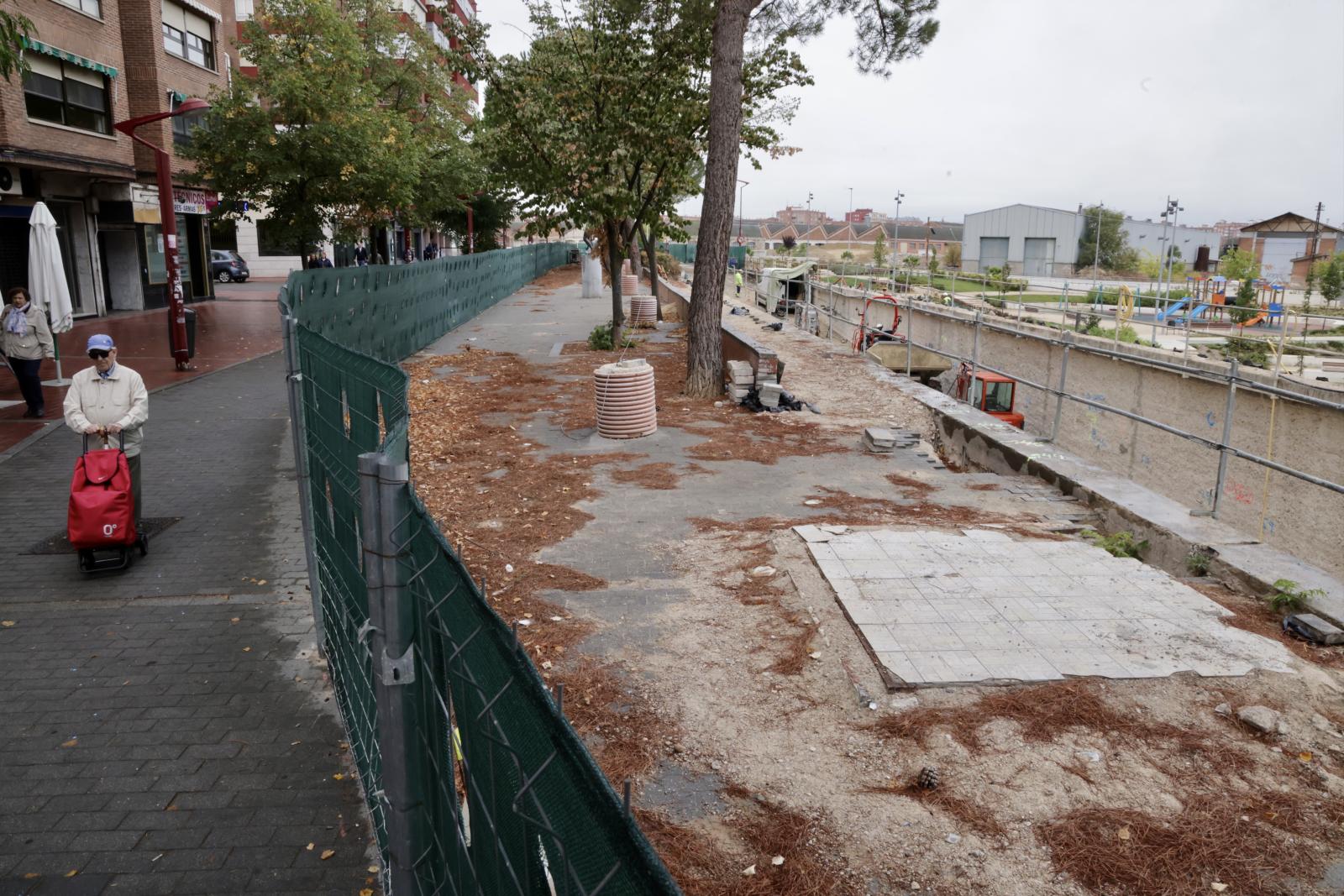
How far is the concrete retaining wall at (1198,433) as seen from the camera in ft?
67.3

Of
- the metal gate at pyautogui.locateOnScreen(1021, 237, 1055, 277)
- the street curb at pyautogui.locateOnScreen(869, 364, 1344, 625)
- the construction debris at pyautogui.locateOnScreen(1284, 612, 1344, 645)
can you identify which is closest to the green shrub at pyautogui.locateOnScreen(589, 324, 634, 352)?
the street curb at pyautogui.locateOnScreen(869, 364, 1344, 625)

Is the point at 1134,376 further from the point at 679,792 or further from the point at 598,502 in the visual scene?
the point at 679,792

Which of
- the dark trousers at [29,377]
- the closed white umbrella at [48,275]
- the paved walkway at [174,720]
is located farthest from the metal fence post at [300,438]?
the closed white umbrella at [48,275]

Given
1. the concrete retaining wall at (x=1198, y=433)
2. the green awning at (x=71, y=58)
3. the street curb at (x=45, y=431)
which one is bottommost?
the concrete retaining wall at (x=1198, y=433)

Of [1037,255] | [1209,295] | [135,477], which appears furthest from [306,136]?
[1037,255]

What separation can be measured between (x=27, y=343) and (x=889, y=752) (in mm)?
11962

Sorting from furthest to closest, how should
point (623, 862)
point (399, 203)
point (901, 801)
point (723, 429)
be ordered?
point (399, 203) < point (723, 429) < point (901, 801) < point (623, 862)

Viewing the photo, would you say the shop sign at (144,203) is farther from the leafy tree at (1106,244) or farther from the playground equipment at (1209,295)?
the leafy tree at (1106,244)

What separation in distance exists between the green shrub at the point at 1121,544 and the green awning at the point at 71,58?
78.3ft

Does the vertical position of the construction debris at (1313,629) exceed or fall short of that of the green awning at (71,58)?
it falls short

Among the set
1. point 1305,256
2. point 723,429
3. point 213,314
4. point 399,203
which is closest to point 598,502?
point 723,429

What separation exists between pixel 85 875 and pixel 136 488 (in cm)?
457

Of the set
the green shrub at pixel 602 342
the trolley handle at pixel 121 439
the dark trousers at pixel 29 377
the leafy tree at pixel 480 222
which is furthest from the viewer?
the leafy tree at pixel 480 222

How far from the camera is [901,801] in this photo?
439 cm
